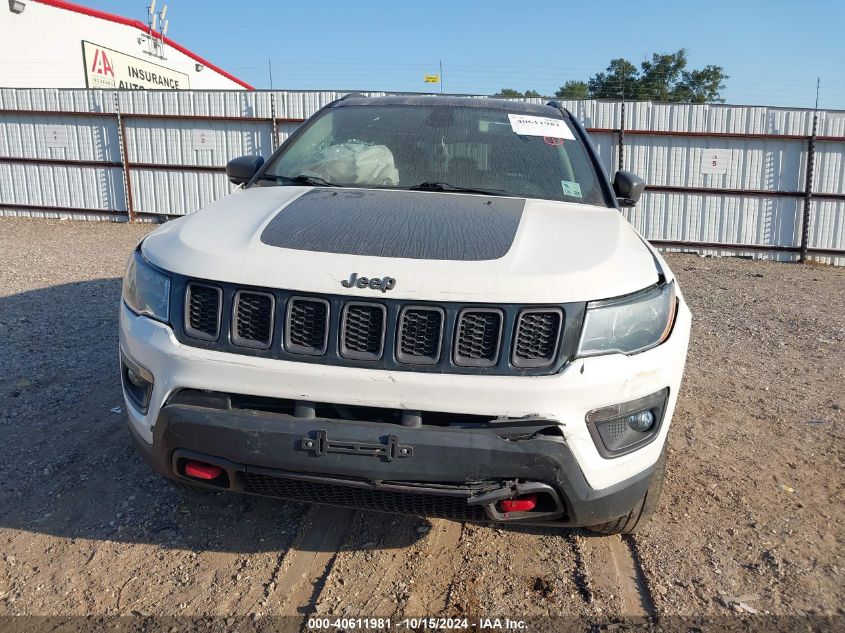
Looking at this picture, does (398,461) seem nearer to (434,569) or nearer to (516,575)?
(434,569)

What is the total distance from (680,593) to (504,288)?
1379 millimetres

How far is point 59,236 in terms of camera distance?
40.5 feet

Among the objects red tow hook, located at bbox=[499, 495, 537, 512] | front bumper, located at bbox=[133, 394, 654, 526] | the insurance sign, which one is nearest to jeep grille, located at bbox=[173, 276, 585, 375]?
front bumper, located at bbox=[133, 394, 654, 526]

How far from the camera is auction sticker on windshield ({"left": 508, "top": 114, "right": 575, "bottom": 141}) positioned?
359 cm

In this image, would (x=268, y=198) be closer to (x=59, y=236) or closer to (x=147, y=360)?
(x=147, y=360)

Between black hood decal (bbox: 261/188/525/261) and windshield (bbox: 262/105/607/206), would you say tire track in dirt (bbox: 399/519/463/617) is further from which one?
windshield (bbox: 262/105/607/206)

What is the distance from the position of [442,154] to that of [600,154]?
954cm

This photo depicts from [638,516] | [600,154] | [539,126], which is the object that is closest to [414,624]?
[638,516]

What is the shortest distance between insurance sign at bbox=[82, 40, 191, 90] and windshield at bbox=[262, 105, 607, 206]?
18.3m

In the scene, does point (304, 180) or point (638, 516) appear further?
point (304, 180)

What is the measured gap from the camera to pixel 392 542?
2.73m

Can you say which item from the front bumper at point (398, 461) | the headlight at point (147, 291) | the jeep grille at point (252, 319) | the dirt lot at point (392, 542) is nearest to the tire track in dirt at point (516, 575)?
the dirt lot at point (392, 542)

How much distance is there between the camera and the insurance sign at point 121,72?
21.0 m

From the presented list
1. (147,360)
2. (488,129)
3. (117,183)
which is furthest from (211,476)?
(117,183)
